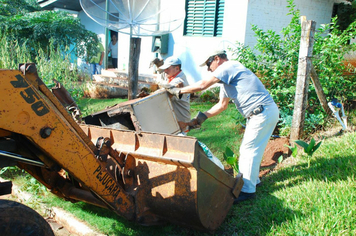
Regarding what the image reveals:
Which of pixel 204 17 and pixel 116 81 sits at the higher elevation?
pixel 204 17

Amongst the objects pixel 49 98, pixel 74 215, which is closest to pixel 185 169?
pixel 49 98

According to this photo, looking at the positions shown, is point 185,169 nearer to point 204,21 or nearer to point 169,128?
point 169,128

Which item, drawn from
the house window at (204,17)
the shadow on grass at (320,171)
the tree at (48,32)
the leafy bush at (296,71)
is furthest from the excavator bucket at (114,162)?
the tree at (48,32)

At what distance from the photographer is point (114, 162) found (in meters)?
3.28

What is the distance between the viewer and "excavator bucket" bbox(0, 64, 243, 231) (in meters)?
2.30

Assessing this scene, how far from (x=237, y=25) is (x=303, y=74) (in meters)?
4.46

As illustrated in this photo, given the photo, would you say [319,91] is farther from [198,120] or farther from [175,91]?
[175,91]

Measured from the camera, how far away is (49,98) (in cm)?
259

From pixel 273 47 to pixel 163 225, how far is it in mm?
4197

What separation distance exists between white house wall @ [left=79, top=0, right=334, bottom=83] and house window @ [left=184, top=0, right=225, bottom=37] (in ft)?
0.66

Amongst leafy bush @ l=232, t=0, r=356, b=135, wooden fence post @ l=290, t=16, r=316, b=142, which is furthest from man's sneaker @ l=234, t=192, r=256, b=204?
leafy bush @ l=232, t=0, r=356, b=135

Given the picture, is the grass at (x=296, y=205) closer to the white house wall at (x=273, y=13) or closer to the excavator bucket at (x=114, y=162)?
the excavator bucket at (x=114, y=162)

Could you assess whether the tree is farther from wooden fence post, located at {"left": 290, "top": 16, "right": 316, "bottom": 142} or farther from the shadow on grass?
the shadow on grass

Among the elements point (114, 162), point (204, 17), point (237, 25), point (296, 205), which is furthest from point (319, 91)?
point (204, 17)
